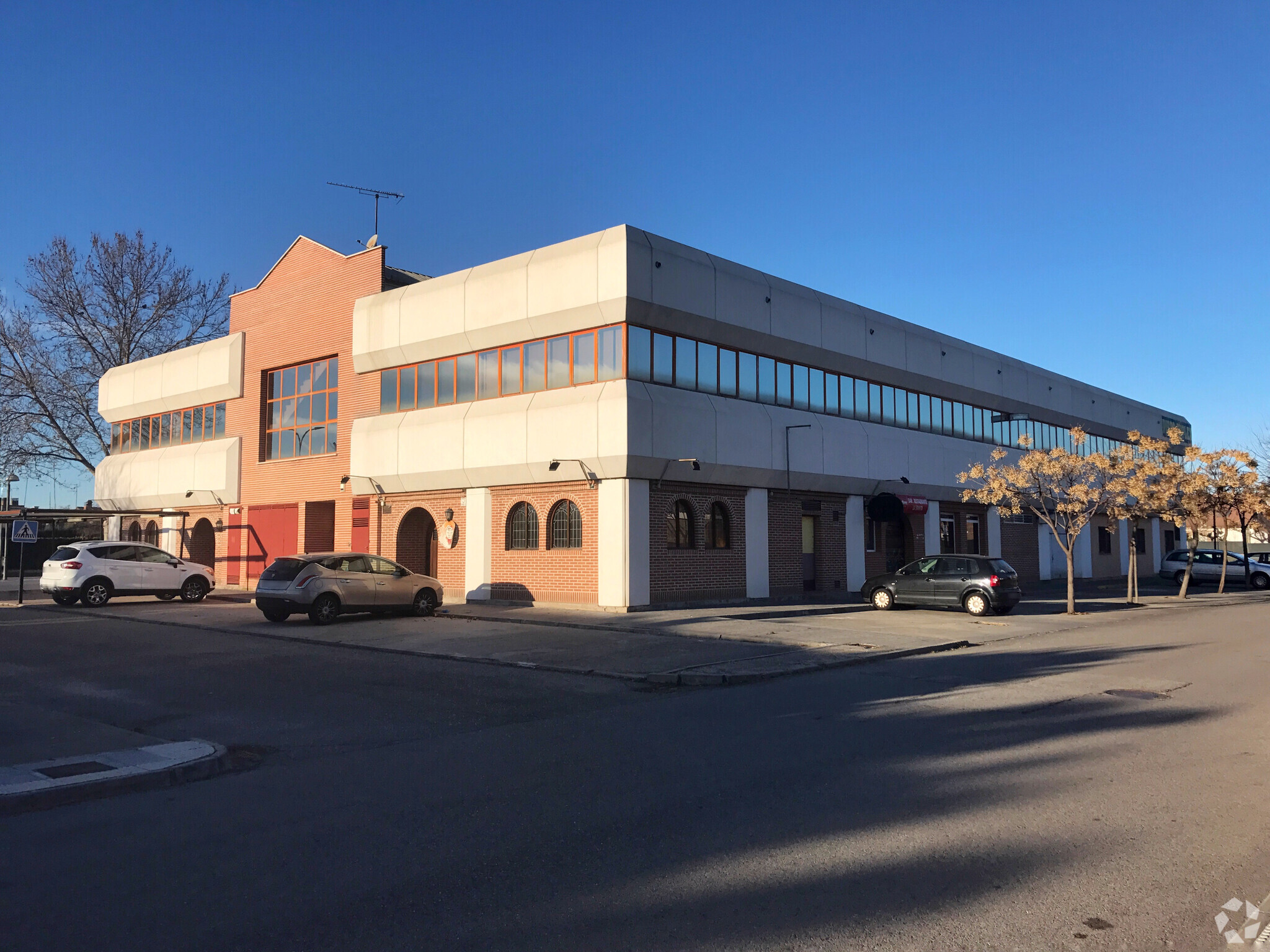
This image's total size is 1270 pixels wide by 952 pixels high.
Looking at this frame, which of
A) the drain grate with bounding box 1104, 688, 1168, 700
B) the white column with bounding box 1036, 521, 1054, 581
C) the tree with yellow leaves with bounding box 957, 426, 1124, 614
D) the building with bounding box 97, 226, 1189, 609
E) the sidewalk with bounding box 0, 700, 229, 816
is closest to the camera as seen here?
the sidewalk with bounding box 0, 700, 229, 816

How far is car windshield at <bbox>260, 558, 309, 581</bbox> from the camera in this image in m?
20.0

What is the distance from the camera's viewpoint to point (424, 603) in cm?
2206

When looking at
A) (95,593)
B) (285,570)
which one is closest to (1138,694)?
(285,570)

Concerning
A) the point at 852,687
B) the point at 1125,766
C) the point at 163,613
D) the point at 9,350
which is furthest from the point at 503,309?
the point at 9,350

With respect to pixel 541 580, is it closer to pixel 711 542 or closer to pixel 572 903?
pixel 711 542

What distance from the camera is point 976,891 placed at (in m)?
4.75

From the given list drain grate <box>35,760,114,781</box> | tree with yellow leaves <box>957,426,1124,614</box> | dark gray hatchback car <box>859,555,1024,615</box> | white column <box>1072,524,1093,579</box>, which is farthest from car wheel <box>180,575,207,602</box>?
white column <box>1072,524,1093,579</box>

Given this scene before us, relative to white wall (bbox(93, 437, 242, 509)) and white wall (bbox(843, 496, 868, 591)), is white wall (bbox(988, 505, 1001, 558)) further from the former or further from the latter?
white wall (bbox(93, 437, 242, 509))

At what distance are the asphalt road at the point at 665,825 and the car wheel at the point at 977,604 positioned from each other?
11.1 m

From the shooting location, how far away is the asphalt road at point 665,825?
14.4 ft

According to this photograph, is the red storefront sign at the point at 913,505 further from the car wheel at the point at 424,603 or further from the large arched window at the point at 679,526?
the car wheel at the point at 424,603

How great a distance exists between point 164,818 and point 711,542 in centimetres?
1859

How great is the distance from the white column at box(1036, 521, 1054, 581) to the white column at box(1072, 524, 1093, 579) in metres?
2.56
